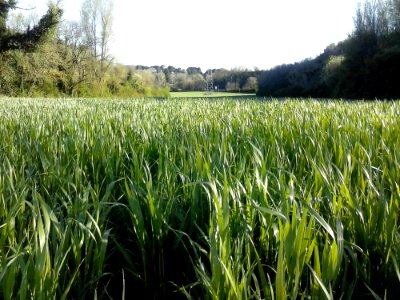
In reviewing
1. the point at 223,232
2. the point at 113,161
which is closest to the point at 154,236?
the point at 223,232

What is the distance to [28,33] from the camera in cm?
2081

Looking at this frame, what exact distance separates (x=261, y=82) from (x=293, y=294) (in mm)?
43458

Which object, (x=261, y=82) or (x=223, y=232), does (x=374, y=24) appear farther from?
(x=223, y=232)

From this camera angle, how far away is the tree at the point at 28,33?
20344mm

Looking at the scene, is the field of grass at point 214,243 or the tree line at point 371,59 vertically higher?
the tree line at point 371,59

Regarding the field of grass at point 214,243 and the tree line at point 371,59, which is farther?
the tree line at point 371,59

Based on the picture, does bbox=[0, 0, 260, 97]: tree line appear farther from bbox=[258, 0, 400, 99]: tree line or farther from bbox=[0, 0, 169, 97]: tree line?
bbox=[258, 0, 400, 99]: tree line

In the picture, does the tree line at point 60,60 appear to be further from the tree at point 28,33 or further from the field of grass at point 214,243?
the field of grass at point 214,243

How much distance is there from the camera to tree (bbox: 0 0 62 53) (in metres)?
20.3

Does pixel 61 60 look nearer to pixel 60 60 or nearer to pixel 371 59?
pixel 60 60

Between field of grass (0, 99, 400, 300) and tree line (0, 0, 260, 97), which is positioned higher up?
tree line (0, 0, 260, 97)

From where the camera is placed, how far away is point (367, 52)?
75.8 feet

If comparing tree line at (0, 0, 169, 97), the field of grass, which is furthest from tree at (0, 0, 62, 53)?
the field of grass

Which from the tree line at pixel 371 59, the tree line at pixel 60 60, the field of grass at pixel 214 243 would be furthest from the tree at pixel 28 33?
the field of grass at pixel 214 243
